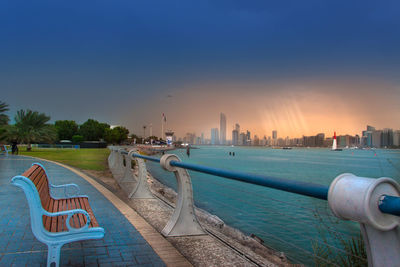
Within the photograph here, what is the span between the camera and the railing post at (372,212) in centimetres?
143

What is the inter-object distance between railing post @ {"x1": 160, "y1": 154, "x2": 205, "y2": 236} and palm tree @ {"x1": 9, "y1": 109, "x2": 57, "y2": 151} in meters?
43.1

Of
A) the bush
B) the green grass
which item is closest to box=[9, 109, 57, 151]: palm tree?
the green grass

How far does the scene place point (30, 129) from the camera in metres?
43.9

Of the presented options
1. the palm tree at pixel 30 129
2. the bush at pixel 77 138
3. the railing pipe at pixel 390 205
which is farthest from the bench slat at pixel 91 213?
the bush at pixel 77 138

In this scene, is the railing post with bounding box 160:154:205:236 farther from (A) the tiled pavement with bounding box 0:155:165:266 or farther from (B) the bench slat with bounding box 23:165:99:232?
(B) the bench slat with bounding box 23:165:99:232

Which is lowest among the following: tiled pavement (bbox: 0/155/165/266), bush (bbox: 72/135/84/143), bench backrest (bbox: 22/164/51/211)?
tiled pavement (bbox: 0/155/165/266)

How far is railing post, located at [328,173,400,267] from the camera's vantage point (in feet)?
4.69

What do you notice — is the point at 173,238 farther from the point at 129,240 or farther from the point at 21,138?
the point at 21,138

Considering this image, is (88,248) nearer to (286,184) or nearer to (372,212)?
(286,184)

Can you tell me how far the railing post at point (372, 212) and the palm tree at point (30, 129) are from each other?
46350mm

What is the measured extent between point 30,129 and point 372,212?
1931 inches

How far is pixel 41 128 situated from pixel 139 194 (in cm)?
4359

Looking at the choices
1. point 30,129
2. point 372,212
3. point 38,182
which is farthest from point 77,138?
point 372,212

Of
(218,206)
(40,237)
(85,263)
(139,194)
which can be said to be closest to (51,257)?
(40,237)
